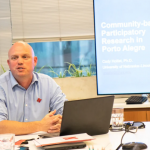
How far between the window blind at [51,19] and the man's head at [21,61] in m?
1.59

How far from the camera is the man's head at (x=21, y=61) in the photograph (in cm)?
235

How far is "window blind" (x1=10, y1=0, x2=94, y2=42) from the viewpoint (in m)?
3.94

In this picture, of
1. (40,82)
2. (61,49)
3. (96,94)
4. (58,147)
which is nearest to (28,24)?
(96,94)

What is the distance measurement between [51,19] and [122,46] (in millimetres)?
1112

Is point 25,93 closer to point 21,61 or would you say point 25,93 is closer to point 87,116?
point 21,61

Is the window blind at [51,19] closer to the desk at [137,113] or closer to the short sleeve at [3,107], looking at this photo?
the desk at [137,113]

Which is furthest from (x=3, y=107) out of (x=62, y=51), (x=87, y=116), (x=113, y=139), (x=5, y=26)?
(x=62, y=51)

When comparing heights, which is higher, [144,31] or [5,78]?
[144,31]

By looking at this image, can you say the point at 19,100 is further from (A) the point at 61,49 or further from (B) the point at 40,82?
(A) the point at 61,49

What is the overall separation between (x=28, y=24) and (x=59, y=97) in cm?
188

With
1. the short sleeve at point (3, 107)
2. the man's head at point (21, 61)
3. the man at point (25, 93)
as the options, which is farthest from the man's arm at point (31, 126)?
the man's head at point (21, 61)

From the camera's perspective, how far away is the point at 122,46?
3.73 meters

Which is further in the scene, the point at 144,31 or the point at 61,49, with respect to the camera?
the point at 61,49

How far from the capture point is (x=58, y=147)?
56.1 inches
